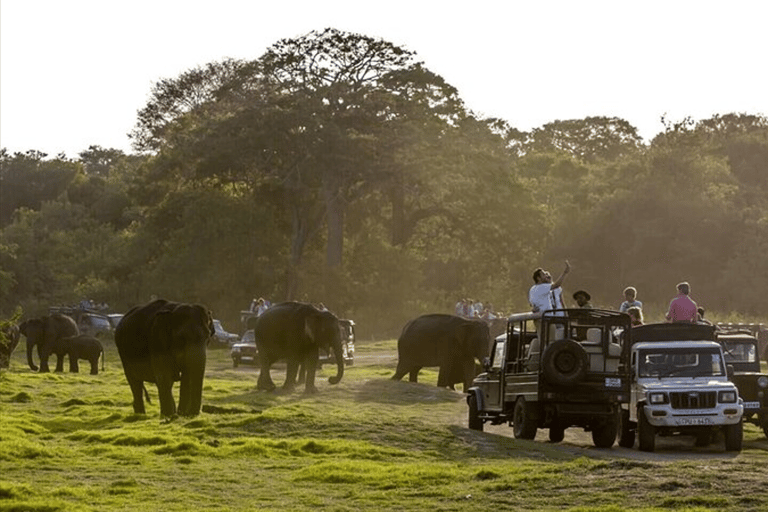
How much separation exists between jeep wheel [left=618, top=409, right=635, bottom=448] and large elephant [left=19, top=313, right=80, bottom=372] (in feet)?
79.6

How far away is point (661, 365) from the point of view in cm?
2859

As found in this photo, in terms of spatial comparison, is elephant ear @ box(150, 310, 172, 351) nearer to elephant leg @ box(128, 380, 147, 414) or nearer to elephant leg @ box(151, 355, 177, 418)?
elephant leg @ box(151, 355, 177, 418)

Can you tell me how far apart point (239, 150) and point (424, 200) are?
9634 mm

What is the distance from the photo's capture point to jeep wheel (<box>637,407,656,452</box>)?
91.4 feet

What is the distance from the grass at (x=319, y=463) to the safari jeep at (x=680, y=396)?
44 centimetres

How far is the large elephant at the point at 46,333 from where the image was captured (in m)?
50.0

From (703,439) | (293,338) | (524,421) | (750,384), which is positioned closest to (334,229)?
(293,338)

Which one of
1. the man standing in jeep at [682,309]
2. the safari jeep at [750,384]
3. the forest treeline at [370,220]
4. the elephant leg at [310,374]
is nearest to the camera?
the safari jeep at [750,384]

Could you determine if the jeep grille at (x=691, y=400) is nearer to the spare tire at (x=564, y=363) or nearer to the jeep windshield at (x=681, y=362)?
the jeep windshield at (x=681, y=362)

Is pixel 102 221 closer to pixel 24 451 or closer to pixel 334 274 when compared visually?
pixel 334 274

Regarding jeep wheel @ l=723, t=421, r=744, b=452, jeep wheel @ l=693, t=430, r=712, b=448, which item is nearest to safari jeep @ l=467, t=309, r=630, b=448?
jeep wheel @ l=693, t=430, r=712, b=448

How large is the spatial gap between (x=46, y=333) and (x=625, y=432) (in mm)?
25839

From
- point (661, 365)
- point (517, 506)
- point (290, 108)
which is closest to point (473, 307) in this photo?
point (290, 108)

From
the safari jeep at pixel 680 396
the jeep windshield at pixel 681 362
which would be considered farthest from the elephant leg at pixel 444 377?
the jeep windshield at pixel 681 362
